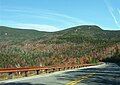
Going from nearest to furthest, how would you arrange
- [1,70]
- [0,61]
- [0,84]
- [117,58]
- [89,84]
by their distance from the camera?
[0,84], [89,84], [1,70], [0,61], [117,58]

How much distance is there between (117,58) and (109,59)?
10.3 m

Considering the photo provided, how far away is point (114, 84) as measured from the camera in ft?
61.6

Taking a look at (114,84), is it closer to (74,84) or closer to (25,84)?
(74,84)

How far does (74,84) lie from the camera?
706 inches

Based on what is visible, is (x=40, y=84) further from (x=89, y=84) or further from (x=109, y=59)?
(x=109, y=59)

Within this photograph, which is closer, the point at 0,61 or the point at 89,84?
the point at 89,84

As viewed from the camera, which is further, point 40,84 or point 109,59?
point 109,59

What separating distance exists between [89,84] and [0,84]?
17.1 ft

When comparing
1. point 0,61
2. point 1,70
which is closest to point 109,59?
point 0,61

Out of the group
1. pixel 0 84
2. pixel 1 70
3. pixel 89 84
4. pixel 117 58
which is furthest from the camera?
pixel 117 58

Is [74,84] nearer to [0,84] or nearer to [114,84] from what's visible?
[114,84]

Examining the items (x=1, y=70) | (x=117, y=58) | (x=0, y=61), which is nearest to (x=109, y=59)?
(x=117, y=58)

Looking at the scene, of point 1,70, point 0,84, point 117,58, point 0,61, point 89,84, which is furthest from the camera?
point 117,58

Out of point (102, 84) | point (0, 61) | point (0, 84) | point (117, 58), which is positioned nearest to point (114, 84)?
point (102, 84)
